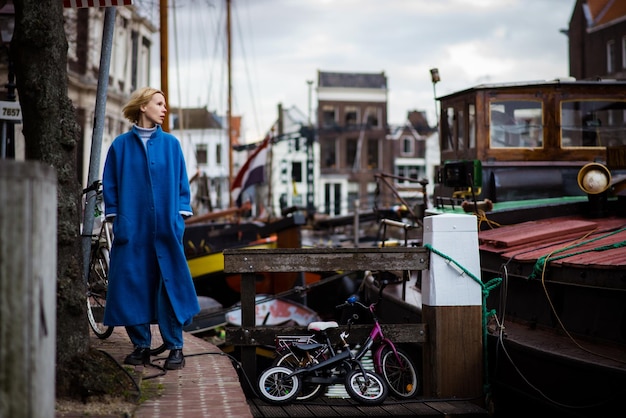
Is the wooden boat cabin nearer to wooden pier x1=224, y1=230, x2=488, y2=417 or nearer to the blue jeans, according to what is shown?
wooden pier x1=224, y1=230, x2=488, y2=417

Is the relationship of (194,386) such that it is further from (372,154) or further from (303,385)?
(372,154)

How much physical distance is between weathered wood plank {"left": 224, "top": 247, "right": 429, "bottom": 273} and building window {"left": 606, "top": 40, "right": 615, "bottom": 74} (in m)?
35.7

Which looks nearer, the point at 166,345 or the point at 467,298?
the point at 166,345

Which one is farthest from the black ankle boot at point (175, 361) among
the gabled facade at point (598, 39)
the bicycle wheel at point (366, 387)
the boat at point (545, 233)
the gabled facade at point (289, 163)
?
the gabled facade at point (289, 163)

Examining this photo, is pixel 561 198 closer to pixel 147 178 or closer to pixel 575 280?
pixel 575 280

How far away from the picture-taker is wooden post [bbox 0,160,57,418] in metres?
2.33

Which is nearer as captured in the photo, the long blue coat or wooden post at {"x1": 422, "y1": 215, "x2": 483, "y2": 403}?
the long blue coat

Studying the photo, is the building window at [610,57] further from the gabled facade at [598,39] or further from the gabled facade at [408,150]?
the gabled facade at [408,150]

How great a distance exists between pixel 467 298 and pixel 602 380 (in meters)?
1.08

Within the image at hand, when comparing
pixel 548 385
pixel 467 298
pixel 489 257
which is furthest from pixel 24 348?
pixel 489 257

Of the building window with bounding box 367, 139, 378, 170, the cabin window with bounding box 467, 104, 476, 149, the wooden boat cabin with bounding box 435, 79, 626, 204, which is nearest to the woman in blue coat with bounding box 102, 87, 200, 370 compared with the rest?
the wooden boat cabin with bounding box 435, 79, 626, 204

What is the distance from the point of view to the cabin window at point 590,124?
10125mm

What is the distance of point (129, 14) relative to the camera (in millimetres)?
31906

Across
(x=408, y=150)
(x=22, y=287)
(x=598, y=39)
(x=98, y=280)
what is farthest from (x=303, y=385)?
(x=408, y=150)
